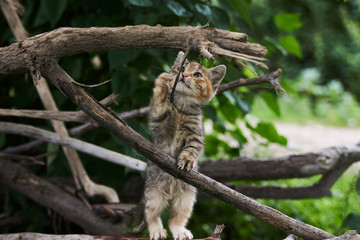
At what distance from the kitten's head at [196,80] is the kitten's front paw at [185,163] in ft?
1.35

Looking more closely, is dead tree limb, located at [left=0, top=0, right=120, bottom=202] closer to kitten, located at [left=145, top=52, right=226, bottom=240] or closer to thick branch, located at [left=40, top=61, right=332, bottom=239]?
kitten, located at [left=145, top=52, right=226, bottom=240]

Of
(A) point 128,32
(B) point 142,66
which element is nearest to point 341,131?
(B) point 142,66

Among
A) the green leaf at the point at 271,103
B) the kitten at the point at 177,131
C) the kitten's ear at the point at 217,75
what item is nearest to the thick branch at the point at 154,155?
the kitten at the point at 177,131

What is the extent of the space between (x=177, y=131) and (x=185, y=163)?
327 mm

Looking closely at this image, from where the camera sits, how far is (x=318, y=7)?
34.3 ft

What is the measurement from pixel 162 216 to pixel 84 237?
1.82ft

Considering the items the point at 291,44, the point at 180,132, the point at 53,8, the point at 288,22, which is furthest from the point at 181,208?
the point at 288,22

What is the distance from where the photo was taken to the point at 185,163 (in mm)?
2006

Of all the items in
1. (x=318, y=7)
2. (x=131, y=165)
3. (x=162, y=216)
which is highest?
(x=318, y=7)

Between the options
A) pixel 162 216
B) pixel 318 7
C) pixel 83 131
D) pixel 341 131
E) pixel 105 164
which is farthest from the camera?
pixel 318 7

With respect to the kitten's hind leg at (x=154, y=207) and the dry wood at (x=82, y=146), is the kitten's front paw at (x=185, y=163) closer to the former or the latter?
the kitten's hind leg at (x=154, y=207)

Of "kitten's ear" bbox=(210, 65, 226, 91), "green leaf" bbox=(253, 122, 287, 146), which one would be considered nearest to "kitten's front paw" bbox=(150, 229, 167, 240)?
"kitten's ear" bbox=(210, 65, 226, 91)

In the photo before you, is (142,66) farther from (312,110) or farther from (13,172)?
(312,110)

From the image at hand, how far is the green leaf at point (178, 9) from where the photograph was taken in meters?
2.61
